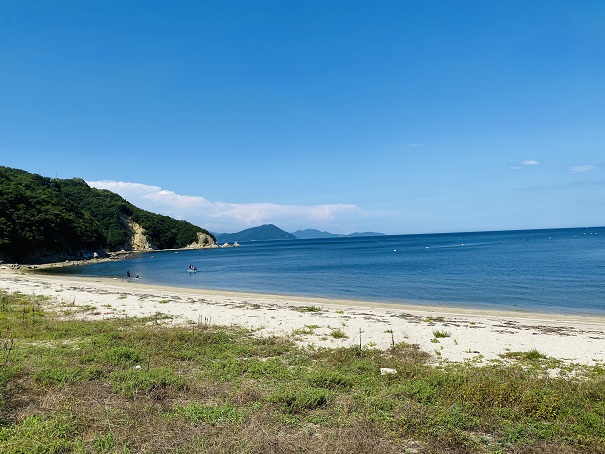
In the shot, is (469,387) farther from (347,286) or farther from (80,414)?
(347,286)

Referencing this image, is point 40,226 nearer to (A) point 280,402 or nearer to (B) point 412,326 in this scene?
(B) point 412,326

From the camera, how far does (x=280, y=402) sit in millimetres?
8438

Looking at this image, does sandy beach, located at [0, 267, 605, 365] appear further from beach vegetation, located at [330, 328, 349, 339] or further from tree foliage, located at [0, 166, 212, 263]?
tree foliage, located at [0, 166, 212, 263]

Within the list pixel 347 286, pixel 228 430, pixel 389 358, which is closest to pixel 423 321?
pixel 389 358

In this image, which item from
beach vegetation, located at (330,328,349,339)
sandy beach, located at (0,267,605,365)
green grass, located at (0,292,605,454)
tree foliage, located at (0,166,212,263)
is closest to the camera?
green grass, located at (0,292,605,454)

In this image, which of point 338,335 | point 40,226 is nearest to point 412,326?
point 338,335

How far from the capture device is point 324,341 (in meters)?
15.7

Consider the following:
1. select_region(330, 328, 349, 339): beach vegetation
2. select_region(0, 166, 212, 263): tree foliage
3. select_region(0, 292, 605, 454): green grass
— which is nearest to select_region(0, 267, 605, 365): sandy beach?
select_region(330, 328, 349, 339): beach vegetation

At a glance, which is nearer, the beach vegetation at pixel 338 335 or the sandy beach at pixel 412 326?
the sandy beach at pixel 412 326

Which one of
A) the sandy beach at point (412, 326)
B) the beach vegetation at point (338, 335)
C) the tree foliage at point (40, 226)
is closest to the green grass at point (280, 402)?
the sandy beach at point (412, 326)

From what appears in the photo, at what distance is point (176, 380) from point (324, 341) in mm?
7559

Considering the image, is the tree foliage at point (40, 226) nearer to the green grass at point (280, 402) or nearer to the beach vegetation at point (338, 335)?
the green grass at point (280, 402)

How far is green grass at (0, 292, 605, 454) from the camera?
6.51 m

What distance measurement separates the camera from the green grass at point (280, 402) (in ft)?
21.4
